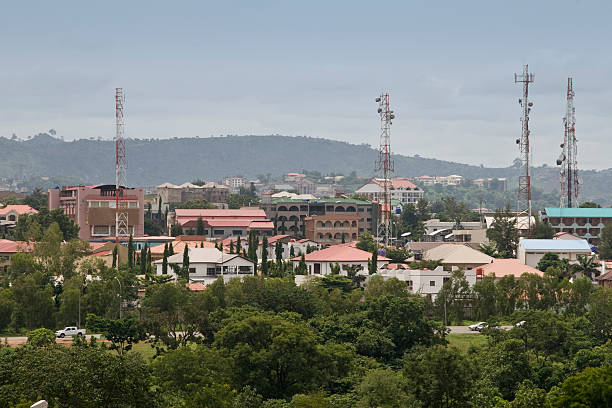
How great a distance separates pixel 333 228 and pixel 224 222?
14673mm

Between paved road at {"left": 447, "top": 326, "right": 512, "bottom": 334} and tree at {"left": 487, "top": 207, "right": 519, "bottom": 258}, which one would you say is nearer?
paved road at {"left": 447, "top": 326, "right": 512, "bottom": 334}

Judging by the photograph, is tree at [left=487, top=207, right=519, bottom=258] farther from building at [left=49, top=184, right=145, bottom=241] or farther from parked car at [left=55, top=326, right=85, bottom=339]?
parked car at [left=55, top=326, right=85, bottom=339]

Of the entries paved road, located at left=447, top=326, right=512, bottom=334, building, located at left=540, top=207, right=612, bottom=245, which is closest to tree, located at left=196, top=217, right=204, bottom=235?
building, located at left=540, top=207, right=612, bottom=245

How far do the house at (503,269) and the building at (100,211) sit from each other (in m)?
53.6

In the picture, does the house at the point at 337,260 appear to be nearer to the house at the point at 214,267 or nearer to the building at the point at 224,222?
the house at the point at 214,267

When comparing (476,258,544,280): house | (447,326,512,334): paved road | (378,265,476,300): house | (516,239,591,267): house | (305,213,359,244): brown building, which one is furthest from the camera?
(305,213,359,244): brown building

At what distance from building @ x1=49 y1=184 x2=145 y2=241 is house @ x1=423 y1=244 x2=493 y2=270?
42.8 m

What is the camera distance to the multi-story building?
15588cm

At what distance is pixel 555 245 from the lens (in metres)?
108

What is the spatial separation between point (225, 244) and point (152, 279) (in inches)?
1616

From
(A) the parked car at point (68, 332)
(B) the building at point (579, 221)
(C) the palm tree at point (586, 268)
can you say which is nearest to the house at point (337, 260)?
(C) the palm tree at point (586, 268)

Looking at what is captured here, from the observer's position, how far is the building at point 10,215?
143m

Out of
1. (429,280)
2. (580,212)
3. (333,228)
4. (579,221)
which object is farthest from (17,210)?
(429,280)

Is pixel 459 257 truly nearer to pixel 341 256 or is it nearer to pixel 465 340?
pixel 341 256
